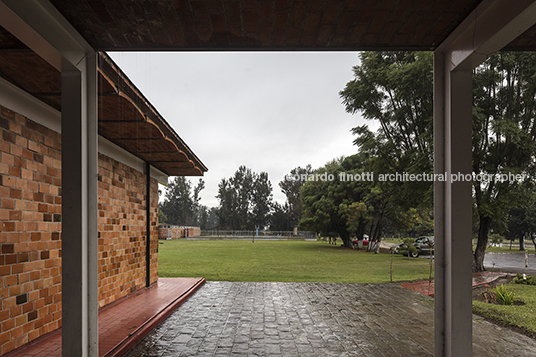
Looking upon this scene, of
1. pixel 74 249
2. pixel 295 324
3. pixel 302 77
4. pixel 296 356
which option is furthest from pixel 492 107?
pixel 302 77

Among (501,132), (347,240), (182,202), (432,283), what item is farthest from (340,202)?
(182,202)

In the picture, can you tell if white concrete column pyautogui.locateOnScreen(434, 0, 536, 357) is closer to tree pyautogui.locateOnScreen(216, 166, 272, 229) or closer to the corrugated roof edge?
the corrugated roof edge

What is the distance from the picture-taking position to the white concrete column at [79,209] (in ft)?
11.1

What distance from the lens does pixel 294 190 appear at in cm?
6812

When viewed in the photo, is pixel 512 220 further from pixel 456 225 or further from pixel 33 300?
pixel 33 300

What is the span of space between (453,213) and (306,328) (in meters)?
3.18

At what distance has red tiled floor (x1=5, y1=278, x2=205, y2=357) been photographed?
4340 millimetres

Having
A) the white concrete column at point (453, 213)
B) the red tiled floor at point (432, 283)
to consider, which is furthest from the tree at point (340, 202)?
the white concrete column at point (453, 213)

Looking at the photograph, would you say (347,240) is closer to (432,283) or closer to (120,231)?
(432,283)

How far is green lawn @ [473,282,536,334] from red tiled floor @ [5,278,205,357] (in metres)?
5.97

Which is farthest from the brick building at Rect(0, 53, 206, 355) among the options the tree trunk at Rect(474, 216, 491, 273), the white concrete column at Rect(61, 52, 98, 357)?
the tree trunk at Rect(474, 216, 491, 273)

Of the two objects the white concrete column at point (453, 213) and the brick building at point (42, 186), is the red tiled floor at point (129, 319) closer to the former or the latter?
the brick building at point (42, 186)

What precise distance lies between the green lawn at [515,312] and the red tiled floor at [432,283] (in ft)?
4.61

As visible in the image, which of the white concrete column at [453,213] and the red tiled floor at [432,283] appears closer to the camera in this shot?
the white concrete column at [453,213]
